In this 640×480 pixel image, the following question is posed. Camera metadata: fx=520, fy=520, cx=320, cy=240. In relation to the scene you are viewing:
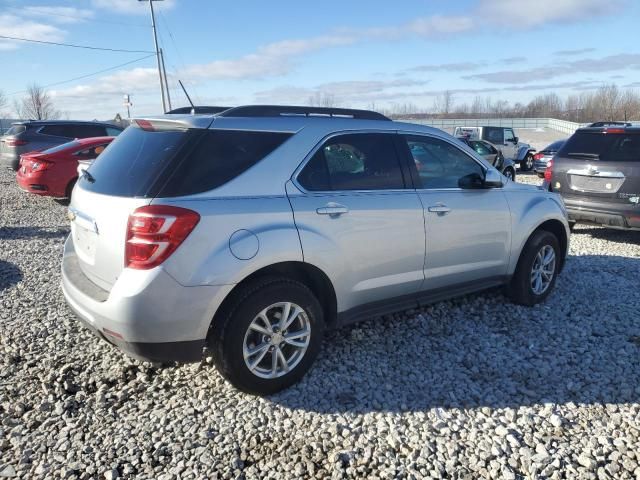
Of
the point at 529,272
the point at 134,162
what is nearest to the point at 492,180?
the point at 529,272

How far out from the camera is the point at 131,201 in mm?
2980

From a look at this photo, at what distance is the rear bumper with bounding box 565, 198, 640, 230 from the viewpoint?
23.3ft

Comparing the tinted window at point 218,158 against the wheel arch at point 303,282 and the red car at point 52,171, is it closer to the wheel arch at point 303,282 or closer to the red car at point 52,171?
the wheel arch at point 303,282

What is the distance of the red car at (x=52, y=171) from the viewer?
395 inches

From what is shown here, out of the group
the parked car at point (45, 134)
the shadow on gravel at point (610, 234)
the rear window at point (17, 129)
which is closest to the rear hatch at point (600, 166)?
the shadow on gravel at point (610, 234)

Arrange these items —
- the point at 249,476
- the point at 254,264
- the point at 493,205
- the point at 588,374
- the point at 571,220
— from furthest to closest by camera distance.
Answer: the point at 571,220
the point at 493,205
the point at 588,374
the point at 254,264
the point at 249,476

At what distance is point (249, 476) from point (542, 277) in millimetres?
3649

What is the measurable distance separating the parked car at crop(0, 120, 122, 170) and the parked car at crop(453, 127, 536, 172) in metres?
15.3

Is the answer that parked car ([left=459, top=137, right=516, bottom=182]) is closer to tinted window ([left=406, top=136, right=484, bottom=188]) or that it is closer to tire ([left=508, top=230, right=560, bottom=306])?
tire ([left=508, top=230, right=560, bottom=306])

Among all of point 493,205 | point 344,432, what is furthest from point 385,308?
point 493,205

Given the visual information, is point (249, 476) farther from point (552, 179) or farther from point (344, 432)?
point (552, 179)

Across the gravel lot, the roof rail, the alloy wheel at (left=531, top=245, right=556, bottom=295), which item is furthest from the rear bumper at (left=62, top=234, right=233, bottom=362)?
the alloy wheel at (left=531, top=245, right=556, bottom=295)

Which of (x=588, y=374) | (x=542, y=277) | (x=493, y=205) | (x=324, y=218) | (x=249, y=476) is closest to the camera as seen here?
(x=249, y=476)

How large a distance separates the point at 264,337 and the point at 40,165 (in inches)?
339
